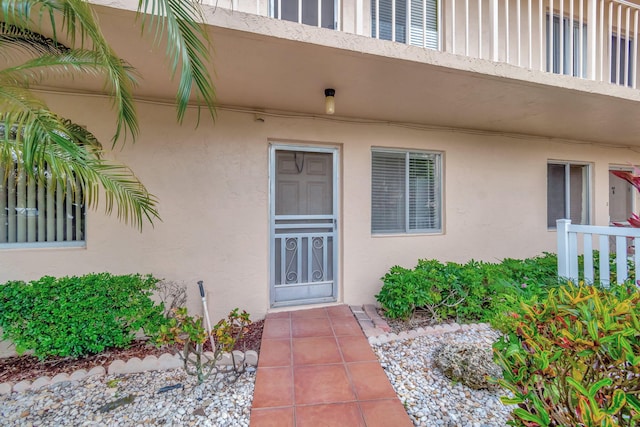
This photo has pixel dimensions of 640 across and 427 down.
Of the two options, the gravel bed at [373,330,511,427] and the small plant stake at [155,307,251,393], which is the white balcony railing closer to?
the small plant stake at [155,307,251,393]

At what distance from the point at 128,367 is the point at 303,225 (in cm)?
257

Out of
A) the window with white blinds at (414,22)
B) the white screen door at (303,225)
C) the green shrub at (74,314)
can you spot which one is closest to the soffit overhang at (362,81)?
the white screen door at (303,225)

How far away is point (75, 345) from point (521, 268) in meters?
5.64

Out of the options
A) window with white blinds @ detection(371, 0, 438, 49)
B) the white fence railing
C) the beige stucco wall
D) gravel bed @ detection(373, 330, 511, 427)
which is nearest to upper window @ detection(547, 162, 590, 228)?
the beige stucco wall

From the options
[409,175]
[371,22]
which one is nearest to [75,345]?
[409,175]

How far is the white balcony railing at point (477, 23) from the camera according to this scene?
327 cm

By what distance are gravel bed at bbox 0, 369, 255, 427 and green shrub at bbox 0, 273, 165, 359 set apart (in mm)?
373

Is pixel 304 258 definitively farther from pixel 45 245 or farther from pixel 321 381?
pixel 45 245

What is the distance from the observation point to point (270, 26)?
224 centimetres

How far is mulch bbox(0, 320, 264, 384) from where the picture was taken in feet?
8.87

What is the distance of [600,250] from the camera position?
2.94m

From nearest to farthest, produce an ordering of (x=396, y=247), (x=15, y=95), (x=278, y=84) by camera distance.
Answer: (x=15, y=95), (x=278, y=84), (x=396, y=247)

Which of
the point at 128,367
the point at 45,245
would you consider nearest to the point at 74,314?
the point at 128,367

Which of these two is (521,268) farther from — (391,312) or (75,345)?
(75,345)
